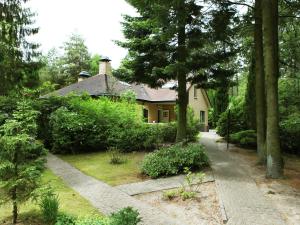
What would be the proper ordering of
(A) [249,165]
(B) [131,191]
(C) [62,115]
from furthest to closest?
(C) [62,115] < (A) [249,165] < (B) [131,191]

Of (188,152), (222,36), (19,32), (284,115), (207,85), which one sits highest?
(19,32)

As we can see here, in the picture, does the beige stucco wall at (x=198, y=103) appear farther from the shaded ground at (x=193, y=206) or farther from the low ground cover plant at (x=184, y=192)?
the shaded ground at (x=193, y=206)


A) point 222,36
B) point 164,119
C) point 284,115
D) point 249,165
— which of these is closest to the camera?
point 249,165

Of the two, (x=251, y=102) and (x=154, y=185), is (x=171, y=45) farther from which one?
(x=154, y=185)

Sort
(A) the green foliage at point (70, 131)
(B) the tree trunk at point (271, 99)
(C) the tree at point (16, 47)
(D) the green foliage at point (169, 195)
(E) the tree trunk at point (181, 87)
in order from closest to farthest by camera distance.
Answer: (D) the green foliage at point (169, 195)
(B) the tree trunk at point (271, 99)
(E) the tree trunk at point (181, 87)
(A) the green foliage at point (70, 131)
(C) the tree at point (16, 47)

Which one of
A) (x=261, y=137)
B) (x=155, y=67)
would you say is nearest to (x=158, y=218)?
(x=261, y=137)

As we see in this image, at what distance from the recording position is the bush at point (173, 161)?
Answer: 10969mm

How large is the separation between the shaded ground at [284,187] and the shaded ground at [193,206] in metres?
1.45

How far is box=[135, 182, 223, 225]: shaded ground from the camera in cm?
709

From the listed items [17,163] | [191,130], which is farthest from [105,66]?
[17,163]

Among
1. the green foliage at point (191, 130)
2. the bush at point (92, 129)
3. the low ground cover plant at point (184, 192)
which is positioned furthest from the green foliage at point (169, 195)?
the green foliage at point (191, 130)

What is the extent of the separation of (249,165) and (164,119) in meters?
20.6

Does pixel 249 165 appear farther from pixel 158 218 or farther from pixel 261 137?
pixel 158 218

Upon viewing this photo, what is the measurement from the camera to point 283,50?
68.4 ft
